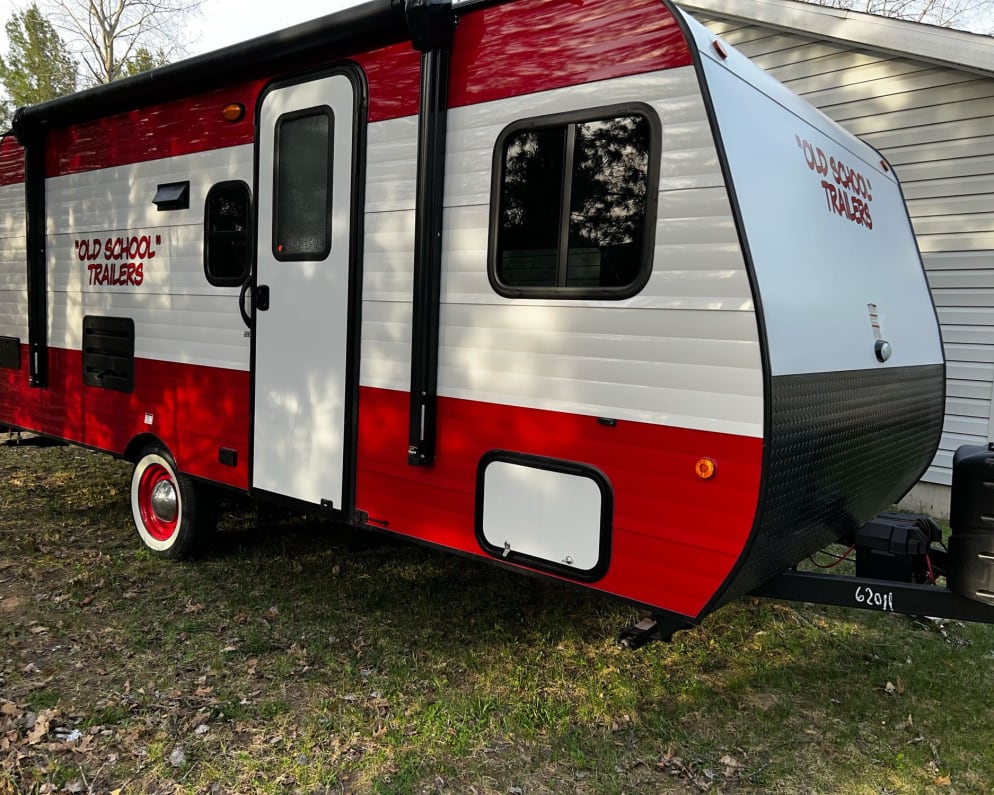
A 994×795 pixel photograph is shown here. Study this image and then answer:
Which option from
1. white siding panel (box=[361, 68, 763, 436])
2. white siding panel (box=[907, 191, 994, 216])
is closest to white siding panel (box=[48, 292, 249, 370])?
white siding panel (box=[361, 68, 763, 436])

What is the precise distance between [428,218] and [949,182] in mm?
5111

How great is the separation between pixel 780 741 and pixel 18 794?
298 centimetres

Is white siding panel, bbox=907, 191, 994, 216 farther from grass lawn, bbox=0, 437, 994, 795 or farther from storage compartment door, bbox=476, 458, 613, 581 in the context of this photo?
storage compartment door, bbox=476, 458, 613, 581

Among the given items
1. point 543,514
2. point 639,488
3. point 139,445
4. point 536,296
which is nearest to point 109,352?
point 139,445

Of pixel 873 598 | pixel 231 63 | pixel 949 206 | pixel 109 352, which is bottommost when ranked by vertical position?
pixel 873 598

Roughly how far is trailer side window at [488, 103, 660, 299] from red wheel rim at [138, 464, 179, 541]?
3199 mm

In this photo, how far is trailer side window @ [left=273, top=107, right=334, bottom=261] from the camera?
397 cm

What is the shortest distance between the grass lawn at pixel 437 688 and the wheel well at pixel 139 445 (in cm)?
68

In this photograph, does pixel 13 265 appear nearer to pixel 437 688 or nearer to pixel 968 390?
pixel 437 688

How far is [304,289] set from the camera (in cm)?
406

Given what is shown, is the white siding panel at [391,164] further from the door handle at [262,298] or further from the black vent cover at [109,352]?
the black vent cover at [109,352]

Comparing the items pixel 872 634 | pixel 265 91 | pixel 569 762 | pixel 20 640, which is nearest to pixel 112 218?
pixel 265 91

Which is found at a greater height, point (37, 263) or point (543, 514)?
point (37, 263)

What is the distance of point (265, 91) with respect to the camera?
4.26 meters
